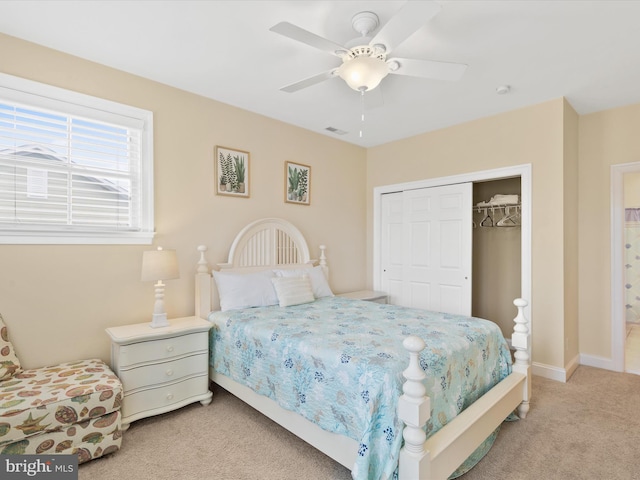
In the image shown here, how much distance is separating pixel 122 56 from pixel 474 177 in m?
3.54

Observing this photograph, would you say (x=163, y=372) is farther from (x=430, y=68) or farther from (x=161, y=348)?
(x=430, y=68)

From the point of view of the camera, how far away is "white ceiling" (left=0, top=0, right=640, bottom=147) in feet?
6.75

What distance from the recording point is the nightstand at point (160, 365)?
2363mm

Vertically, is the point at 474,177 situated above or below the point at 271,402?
above

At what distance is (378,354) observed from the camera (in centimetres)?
185

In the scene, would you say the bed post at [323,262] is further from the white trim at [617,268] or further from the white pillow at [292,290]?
the white trim at [617,268]

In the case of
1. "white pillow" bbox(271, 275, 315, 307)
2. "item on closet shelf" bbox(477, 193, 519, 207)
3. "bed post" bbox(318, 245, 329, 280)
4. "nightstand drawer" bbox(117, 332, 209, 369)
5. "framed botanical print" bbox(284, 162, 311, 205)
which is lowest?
"nightstand drawer" bbox(117, 332, 209, 369)

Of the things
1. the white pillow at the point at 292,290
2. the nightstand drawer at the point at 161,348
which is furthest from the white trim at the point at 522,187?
the nightstand drawer at the point at 161,348

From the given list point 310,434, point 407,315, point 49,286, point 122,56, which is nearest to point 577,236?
point 407,315

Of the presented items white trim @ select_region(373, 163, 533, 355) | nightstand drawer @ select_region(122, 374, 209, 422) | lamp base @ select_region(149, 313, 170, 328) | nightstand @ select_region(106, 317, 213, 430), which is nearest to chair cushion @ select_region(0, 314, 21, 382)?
nightstand @ select_region(106, 317, 213, 430)

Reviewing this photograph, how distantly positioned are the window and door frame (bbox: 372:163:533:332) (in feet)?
9.69

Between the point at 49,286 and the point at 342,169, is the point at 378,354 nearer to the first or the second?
the point at 49,286

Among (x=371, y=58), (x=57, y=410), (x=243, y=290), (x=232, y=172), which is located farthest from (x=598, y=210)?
(x=57, y=410)

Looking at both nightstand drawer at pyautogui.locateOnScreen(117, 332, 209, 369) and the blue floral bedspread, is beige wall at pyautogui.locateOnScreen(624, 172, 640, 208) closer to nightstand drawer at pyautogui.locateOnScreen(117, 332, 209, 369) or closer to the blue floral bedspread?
the blue floral bedspread
